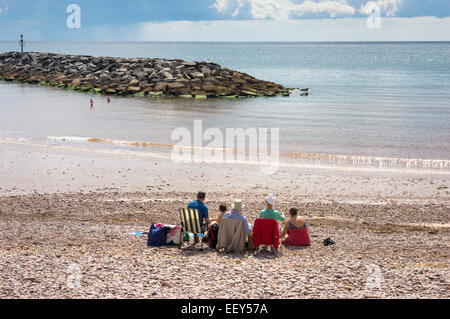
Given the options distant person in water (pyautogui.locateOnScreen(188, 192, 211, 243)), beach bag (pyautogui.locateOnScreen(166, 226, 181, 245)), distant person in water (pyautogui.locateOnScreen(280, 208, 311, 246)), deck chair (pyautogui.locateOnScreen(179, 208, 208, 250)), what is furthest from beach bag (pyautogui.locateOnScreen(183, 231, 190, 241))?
distant person in water (pyautogui.locateOnScreen(280, 208, 311, 246))

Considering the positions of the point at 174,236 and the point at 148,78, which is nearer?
the point at 174,236

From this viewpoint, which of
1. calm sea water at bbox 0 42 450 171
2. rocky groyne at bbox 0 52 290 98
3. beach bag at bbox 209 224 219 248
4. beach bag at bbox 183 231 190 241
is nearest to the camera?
beach bag at bbox 209 224 219 248

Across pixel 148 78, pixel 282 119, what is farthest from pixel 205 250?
pixel 148 78

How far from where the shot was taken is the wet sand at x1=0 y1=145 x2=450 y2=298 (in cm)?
855

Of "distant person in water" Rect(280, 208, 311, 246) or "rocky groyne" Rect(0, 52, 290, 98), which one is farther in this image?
"rocky groyne" Rect(0, 52, 290, 98)

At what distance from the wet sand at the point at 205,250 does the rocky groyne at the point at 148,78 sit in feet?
99.7

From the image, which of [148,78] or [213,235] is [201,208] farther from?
[148,78]

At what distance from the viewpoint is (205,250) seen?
1089 cm

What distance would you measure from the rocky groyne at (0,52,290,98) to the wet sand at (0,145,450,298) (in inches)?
1196

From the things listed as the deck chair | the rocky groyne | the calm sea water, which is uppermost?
the rocky groyne

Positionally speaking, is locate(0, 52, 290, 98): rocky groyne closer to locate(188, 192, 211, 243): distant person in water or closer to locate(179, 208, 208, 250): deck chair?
locate(188, 192, 211, 243): distant person in water

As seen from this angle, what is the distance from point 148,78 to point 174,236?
156 feet
